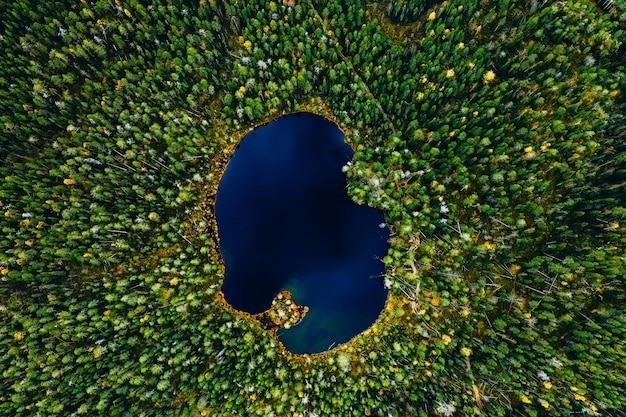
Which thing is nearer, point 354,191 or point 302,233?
point 354,191

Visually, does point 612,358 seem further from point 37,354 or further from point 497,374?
point 37,354

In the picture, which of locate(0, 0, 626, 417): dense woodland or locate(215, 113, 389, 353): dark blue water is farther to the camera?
locate(215, 113, 389, 353): dark blue water

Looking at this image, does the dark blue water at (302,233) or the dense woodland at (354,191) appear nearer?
the dense woodland at (354,191)

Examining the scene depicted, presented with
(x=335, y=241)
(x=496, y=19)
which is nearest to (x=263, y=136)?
(x=335, y=241)

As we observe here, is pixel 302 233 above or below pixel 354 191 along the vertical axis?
below
